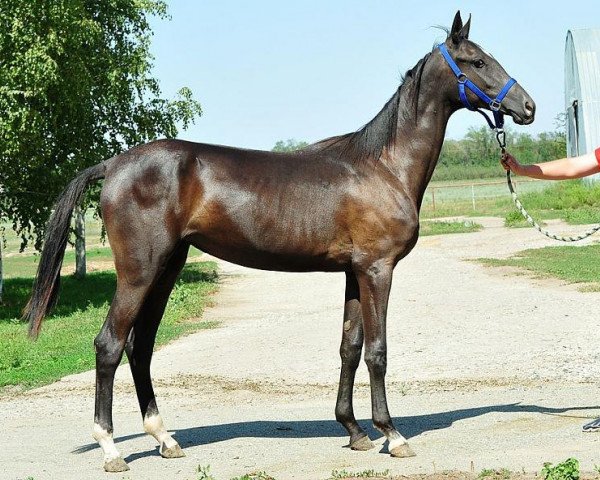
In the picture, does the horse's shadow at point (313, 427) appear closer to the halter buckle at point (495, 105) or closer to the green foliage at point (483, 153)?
the halter buckle at point (495, 105)

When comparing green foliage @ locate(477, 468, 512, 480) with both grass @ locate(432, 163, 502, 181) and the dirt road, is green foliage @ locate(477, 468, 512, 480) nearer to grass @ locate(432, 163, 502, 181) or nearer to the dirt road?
the dirt road

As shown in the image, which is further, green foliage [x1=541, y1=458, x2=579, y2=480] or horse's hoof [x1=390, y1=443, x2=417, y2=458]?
horse's hoof [x1=390, y1=443, x2=417, y2=458]

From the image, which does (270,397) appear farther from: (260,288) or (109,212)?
(260,288)

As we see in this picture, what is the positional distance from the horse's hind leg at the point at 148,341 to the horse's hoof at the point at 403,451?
1.63 metres

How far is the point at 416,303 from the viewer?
15453mm

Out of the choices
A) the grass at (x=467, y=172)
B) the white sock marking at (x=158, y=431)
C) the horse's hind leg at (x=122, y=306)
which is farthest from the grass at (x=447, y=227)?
the grass at (x=467, y=172)

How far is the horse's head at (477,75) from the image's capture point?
6766 millimetres

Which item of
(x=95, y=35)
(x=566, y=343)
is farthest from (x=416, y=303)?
(x=95, y=35)

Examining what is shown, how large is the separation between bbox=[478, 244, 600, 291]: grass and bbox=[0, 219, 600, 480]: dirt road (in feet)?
3.25

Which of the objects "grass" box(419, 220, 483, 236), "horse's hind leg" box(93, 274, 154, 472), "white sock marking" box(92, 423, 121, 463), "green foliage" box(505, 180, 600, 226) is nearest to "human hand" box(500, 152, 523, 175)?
"horse's hind leg" box(93, 274, 154, 472)

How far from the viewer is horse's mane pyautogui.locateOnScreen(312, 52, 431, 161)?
699 centimetres

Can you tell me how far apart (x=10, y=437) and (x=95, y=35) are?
12.6 m

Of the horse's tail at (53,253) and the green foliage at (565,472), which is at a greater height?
the horse's tail at (53,253)

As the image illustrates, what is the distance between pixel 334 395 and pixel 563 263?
11.3m
